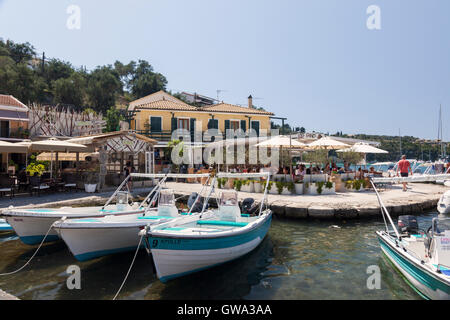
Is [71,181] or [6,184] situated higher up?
[6,184]

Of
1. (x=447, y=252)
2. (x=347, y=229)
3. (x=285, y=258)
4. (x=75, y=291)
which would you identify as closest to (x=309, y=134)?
→ (x=347, y=229)

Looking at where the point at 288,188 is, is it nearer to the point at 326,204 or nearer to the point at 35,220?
the point at 326,204

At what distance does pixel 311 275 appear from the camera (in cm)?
661

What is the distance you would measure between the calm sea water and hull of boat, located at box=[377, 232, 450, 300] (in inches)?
13.4

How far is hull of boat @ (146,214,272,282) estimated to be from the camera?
5.71 metres

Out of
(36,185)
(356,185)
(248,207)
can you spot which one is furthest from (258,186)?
(36,185)

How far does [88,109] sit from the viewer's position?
33.3 meters

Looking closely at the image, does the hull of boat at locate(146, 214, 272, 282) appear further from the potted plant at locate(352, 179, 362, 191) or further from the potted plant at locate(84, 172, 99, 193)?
the potted plant at locate(84, 172, 99, 193)

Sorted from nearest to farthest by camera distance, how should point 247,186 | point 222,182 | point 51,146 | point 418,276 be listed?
1. point 418,276
2. point 51,146
3. point 247,186
4. point 222,182

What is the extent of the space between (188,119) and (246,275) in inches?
896

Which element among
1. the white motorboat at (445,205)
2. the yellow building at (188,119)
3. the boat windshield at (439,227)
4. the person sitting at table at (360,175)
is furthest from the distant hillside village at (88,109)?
the boat windshield at (439,227)

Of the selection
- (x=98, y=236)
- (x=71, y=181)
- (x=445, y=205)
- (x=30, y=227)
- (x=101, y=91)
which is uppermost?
(x=101, y=91)
